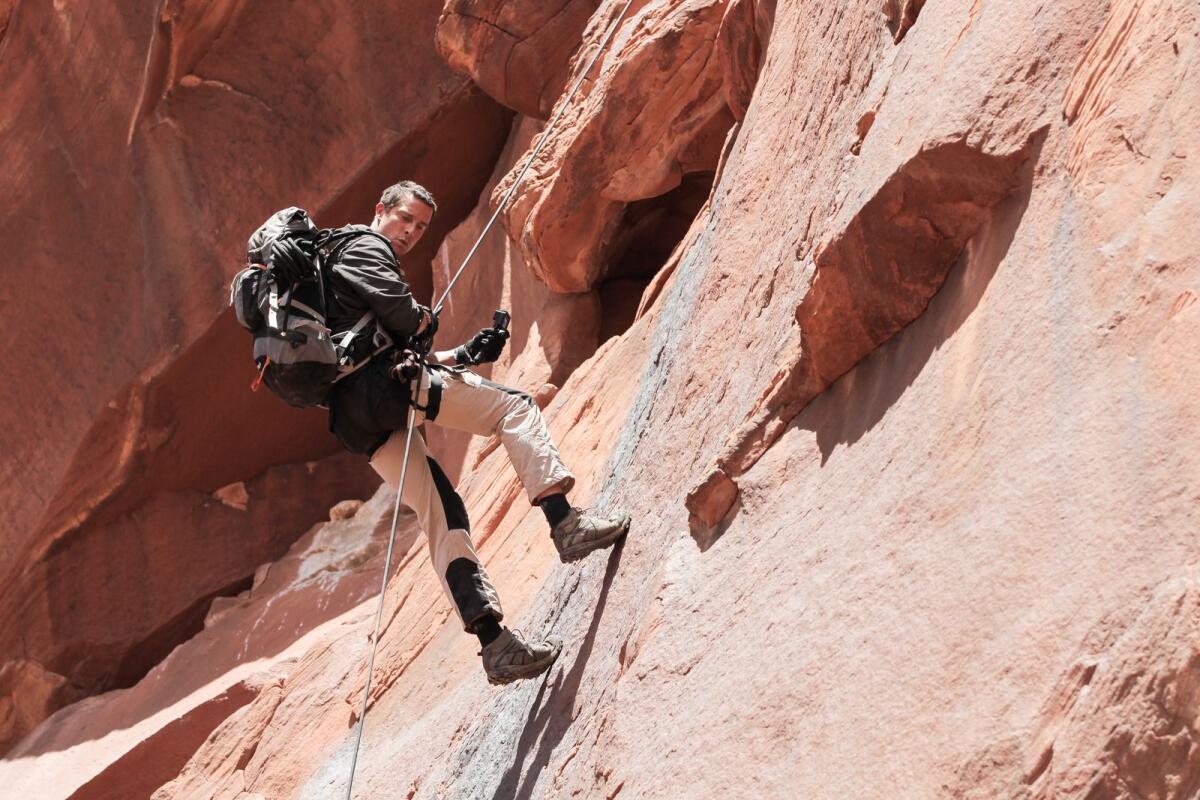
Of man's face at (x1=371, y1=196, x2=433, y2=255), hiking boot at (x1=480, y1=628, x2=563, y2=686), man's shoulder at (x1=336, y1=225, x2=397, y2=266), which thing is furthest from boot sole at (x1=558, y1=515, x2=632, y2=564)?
man's face at (x1=371, y1=196, x2=433, y2=255)

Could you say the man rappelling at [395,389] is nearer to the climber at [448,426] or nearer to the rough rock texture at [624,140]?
the climber at [448,426]

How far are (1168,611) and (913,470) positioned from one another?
1130 millimetres

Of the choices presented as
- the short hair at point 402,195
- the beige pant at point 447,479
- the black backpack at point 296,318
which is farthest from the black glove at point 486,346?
the short hair at point 402,195

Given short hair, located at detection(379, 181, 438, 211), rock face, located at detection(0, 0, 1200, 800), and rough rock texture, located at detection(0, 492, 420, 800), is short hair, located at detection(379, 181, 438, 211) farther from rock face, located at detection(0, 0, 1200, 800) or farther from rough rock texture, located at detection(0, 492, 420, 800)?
rough rock texture, located at detection(0, 492, 420, 800)

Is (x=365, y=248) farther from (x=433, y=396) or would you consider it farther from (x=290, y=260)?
(x=433, y=396)

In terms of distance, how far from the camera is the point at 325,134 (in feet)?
42.0

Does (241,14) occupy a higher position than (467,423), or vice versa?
(241,14)

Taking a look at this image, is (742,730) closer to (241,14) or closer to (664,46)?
(664,46)

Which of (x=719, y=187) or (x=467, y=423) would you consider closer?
(x=467, y=423)

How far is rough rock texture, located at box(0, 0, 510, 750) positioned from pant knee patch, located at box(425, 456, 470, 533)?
7.01m

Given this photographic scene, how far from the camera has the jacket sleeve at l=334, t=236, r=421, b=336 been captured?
5898mm

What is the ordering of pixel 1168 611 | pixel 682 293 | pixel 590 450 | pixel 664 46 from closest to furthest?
pixel 1168 611
pixel 682 293
pixel 590 450
pixel 664 46

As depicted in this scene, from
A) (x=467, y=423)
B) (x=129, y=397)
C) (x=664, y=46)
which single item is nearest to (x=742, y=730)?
(x=467, y=423)

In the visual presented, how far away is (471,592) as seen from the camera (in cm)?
577
